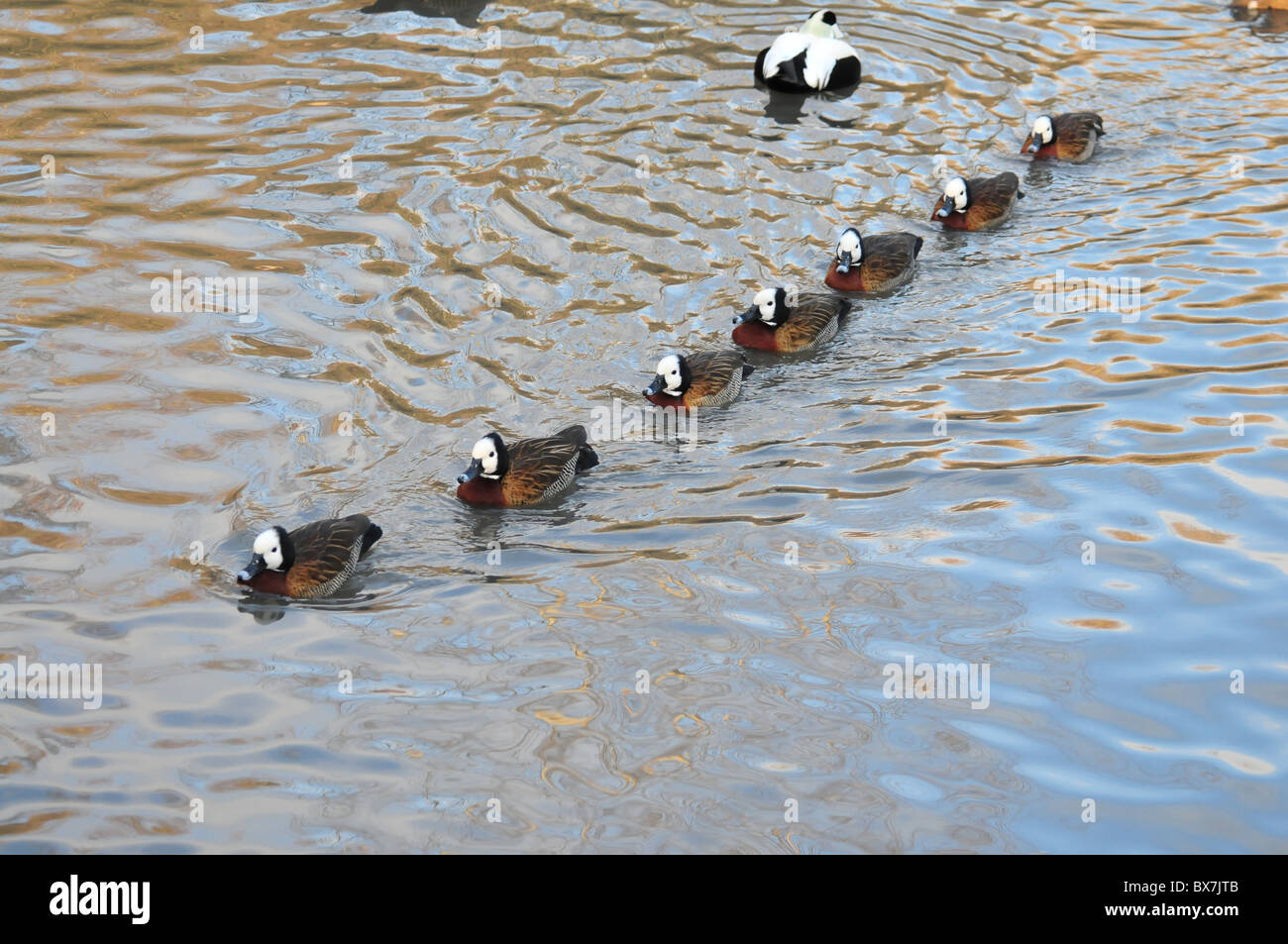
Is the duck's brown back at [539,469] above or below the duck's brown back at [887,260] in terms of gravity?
below

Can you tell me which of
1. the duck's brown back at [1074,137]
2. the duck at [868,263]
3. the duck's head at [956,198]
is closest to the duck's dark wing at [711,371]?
the duck at [868,263]

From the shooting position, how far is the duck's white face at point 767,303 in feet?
38.5

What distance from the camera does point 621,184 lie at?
47.0 feet

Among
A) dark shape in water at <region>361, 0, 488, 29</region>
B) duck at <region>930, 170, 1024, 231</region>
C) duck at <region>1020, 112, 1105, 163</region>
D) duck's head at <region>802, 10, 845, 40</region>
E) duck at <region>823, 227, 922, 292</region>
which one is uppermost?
dark shape in water at <region>361, 0, 488, 29</region>

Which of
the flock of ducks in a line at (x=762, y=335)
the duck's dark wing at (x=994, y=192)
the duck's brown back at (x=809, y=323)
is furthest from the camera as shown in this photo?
the duck's dark wing at (x=994, y=192)

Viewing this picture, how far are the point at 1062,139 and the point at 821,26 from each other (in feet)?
11.6

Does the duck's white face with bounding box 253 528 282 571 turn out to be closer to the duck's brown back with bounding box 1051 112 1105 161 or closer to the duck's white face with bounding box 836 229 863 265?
the duck's white face with bounding box 836 229 863 265

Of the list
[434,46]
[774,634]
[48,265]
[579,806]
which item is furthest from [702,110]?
[579,806]

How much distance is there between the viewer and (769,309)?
1178 centimetres

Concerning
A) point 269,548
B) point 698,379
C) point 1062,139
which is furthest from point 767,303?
point 1062,139

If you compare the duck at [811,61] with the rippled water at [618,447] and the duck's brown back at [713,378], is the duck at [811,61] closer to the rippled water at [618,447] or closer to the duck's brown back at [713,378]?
the rippled water at [618,447]

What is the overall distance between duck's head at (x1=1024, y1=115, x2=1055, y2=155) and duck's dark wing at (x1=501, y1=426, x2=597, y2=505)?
7337 mm

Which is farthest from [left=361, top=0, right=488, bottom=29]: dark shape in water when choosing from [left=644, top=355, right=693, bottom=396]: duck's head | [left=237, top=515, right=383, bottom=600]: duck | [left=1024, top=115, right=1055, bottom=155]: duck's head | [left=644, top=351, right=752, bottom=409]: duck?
[left=237, top=515, right=383, bottom=600]: duck

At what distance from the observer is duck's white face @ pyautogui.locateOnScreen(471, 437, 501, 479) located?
377 inches
